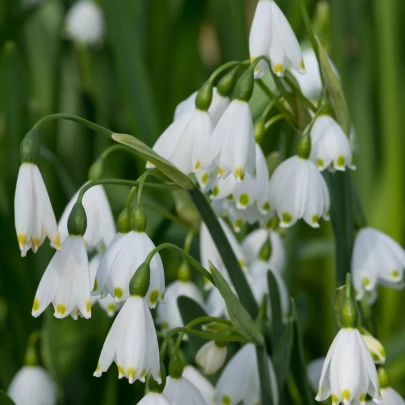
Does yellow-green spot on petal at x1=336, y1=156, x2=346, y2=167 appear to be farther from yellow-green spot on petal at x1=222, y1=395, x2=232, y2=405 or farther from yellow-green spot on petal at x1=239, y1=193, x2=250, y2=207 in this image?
yellow-green spot on petal at x1=222, y1=395, x2=232, y2=405

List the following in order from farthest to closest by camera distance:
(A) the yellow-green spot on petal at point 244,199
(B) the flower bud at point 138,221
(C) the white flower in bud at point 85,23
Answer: (C) the white flower in bud at point 85,23, (A) the yellow-green spot on petal at point 244,199, (B) the flower bud at point 138,221

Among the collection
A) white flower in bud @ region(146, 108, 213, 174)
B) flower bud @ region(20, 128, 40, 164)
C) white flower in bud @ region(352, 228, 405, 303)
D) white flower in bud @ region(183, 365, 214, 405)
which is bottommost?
white flower in bud @ region(183, 365, 214, 405)

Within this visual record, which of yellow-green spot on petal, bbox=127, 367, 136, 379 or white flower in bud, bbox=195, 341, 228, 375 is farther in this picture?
white flower in bud, bbox=195, 341, 228, 375

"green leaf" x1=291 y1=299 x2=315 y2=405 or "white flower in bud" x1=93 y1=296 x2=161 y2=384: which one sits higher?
"white flower in bud" x1=93 y1=296 x2=161 y2=384

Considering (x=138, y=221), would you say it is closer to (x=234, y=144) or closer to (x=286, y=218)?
(x=234, y=144)

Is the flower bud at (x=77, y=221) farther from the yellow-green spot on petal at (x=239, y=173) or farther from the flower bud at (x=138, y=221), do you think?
the yellow-green spot on petal at (x=239, y=173)

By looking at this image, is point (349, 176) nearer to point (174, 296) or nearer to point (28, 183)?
point (174, 296)

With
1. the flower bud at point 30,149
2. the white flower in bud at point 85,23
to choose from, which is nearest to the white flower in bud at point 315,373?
the flower bud at point 30,149

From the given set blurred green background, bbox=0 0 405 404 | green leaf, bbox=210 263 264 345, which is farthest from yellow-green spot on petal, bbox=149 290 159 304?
blurred green background, bbox=0 0 405 404

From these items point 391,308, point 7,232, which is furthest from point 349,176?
point 391,308
